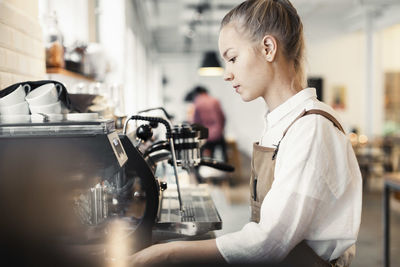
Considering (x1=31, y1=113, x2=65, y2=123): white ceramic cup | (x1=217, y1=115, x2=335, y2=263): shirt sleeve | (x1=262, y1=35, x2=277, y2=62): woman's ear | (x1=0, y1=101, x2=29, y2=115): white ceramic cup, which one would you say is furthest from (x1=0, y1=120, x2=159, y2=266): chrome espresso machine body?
(x1=262, y1=35, x2=277, y2=62): woman's ear

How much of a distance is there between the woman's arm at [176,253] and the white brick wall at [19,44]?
80 cm

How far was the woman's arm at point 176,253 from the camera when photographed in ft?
3.15

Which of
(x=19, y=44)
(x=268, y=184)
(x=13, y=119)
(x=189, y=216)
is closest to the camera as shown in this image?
(x=13, y=119)

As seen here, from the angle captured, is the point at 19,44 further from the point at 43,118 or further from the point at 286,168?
the point at 286,168

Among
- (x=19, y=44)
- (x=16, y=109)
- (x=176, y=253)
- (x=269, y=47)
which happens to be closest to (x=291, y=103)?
(x=269, y=47)

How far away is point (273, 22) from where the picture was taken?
3.69ft

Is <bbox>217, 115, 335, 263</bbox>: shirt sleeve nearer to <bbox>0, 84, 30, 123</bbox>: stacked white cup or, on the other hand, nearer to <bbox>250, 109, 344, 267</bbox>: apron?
<bbox>250, 109, 344, 267</bbox>: apron

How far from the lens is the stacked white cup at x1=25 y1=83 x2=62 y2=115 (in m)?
1.19

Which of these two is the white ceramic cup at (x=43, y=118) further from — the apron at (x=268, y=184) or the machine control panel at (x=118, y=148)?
the apron at (x=268, y=184)

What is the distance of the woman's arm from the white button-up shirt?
0.02m

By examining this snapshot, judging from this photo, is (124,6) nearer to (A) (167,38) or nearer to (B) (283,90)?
(B) (283,90)

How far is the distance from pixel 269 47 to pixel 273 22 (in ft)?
0.22

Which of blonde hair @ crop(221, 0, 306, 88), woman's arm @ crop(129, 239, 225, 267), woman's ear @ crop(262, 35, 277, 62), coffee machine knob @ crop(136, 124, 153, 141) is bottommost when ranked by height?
woman's arm @ crop(129, 239, 225, 267)

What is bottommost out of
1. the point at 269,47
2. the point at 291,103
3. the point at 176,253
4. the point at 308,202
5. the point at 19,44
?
the point at 176,253
